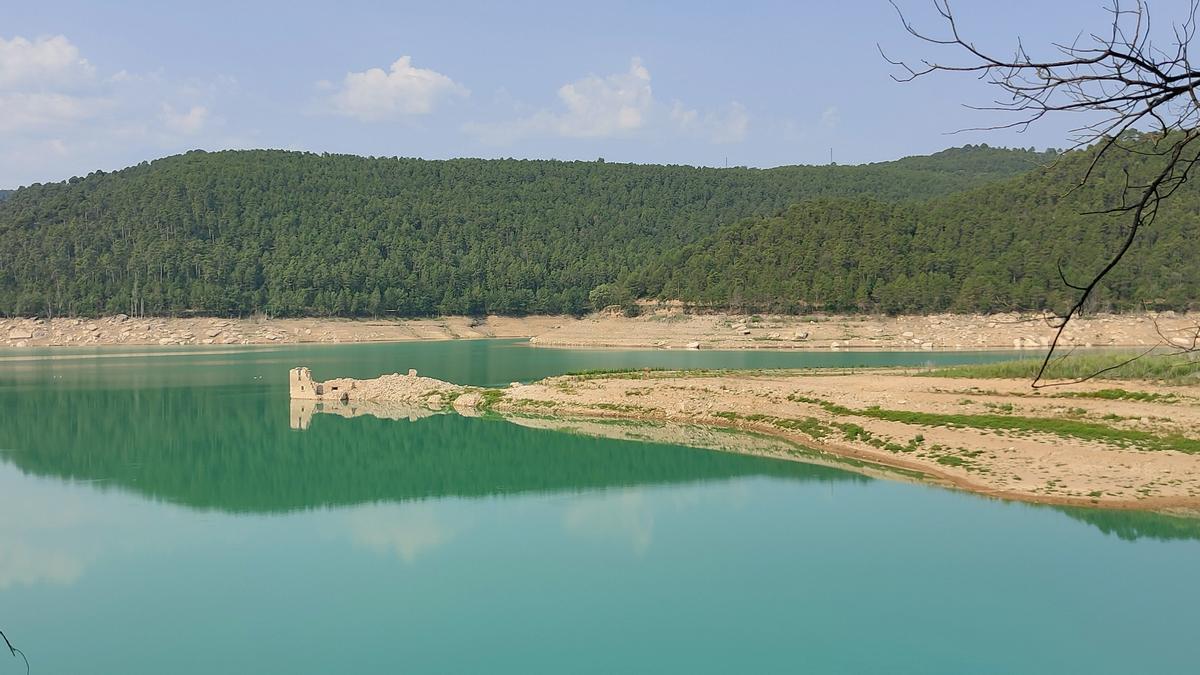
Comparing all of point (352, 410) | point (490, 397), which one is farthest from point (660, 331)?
point (352, 410)

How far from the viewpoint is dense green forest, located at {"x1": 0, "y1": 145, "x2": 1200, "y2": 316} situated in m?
83.4

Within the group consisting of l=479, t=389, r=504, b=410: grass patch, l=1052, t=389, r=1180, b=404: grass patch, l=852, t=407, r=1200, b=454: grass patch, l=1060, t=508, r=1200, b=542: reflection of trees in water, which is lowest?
l=479, t=389, r=504, b=410: grass patch

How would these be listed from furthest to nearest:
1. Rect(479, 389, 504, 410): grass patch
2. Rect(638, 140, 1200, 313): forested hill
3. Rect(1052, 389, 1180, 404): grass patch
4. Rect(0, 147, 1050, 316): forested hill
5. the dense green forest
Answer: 1. Rect(0, 147, 1050, 316): forested hill
2. the dense green forest
3. Rect(638, 140, 1200, 313): forested hill
4. Rect(479, 389, 504, 410): grass patch
5. Rect(1052, 389, 1180, 404): grass patch

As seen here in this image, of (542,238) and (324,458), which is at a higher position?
(542,238)

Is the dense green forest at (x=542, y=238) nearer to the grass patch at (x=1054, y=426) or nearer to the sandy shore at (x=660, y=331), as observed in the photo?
the sandy shore at (x=660, y=331)

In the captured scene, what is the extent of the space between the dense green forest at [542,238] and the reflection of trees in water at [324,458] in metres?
41.9

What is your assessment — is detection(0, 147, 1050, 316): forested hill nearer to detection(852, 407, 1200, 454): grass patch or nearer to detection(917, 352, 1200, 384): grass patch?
detection(917, 352, 1200, 384): grass patch

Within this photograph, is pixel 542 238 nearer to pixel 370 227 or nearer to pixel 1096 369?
pixel 370 227

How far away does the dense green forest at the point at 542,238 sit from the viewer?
83438 millimetres

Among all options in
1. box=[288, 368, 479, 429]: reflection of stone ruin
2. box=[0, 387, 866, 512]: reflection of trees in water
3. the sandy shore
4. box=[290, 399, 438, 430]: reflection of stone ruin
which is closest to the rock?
box=[288, 368, 479, 429]: reflection of stone ruin

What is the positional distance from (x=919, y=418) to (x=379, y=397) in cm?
2176

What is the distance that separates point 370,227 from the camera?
462 ft

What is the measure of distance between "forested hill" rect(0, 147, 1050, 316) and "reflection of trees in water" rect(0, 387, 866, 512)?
75.6m

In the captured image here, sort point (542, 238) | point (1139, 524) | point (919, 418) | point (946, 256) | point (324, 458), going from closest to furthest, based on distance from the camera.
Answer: point (1139, 524)
point (919, 418)
point (324, 458)
point (946, 256)
point (542, 238)
